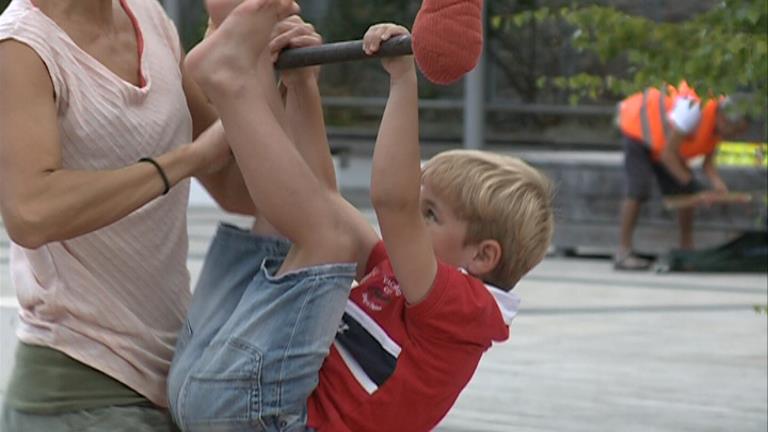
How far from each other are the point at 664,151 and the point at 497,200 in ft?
31.0

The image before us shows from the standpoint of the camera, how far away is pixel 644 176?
1192 centimetres

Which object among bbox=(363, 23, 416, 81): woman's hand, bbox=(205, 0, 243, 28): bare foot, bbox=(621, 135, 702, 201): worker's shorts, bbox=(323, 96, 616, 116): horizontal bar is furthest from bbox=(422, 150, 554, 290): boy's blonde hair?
bbox=(323, 96, 616, 116): horizontal bar

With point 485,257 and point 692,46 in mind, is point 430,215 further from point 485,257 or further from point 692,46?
point 692,46

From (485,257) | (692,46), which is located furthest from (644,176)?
(485,257)

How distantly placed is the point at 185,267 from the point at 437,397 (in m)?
0.49

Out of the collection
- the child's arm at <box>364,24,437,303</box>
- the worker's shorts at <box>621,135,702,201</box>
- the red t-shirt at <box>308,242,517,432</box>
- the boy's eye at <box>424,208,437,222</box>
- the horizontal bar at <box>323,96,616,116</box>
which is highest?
the child's arm at <box>364,24,437,303</box>

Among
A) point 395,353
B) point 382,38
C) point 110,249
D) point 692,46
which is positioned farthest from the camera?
point 692,46

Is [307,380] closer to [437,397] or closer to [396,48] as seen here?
[437,397]

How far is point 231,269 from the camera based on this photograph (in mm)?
2486

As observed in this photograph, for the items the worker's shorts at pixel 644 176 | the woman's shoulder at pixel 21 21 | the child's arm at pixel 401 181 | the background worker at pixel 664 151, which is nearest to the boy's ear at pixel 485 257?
the child's arm at pixel 401 181

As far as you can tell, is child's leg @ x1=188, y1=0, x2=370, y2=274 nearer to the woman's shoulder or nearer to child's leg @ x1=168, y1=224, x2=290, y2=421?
child's leg @ x1=168, y1=224, x2=290, y2=421

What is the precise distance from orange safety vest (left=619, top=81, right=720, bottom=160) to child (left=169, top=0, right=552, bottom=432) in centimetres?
930

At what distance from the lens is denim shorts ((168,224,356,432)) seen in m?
2.32

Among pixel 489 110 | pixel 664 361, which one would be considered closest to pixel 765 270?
pixel 664 361
